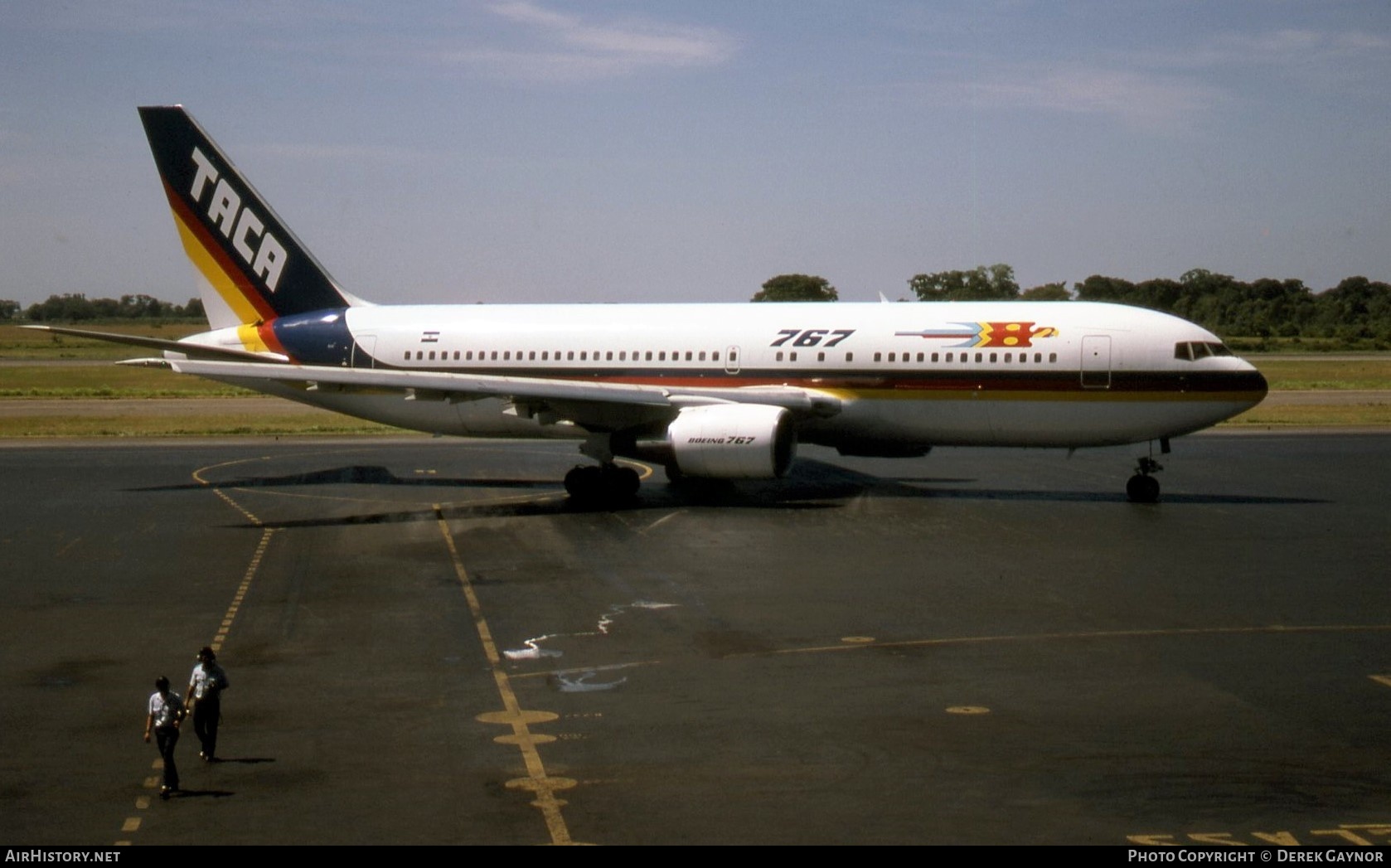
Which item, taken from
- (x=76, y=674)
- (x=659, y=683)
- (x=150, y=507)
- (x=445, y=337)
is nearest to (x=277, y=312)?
(x=445, y=337)

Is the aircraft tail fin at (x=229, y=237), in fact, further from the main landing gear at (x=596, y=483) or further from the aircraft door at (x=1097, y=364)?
the aircraft door at (x=1097, y=364)

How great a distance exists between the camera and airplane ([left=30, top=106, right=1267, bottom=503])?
3534cm

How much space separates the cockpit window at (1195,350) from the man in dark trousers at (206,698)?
2713 cm

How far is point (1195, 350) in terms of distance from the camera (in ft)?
117

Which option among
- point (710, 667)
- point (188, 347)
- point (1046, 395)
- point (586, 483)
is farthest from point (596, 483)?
point (710, 667)

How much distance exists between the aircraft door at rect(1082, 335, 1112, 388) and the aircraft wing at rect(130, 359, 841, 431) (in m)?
6.37

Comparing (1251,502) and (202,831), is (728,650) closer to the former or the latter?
(202,831)

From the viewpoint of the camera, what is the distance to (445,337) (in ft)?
136

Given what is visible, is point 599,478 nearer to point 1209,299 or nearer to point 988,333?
point 988,333

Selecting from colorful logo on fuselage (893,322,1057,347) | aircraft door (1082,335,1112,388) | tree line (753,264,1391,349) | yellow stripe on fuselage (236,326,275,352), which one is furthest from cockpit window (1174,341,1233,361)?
tree line (753,264,1391,349)

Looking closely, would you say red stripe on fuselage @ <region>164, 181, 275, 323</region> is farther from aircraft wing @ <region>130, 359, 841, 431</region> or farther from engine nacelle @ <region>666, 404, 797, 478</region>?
engine nacelle @ <region>666, 404, 797, 478</region>

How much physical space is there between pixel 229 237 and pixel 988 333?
Answer: 23.0m

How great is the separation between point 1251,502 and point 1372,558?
8648mm

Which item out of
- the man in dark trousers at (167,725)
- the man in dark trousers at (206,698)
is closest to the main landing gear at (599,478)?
the man in dark trousers at (206,698)
